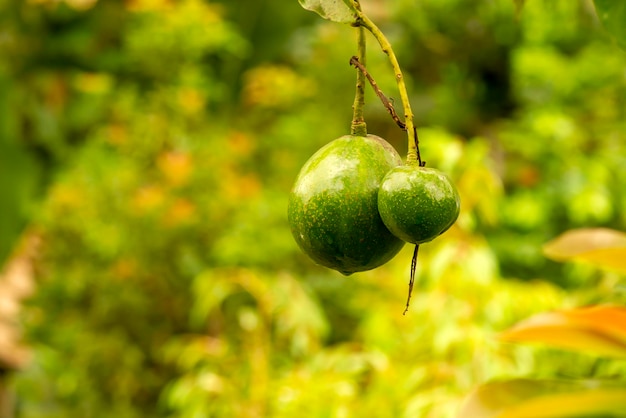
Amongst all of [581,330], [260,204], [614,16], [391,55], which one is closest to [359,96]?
[391,55]

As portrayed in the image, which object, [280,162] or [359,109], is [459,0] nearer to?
[280,162]

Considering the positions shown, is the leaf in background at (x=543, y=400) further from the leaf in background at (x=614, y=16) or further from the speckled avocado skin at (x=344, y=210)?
the leaf in background at (x=614, y=16)

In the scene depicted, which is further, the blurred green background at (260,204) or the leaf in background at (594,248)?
the blurred green background at (260,204)

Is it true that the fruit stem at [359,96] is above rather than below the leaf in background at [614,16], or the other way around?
below

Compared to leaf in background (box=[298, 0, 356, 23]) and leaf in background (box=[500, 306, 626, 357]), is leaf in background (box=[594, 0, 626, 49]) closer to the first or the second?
leaf in background (box=[298, 0, 356, 23])

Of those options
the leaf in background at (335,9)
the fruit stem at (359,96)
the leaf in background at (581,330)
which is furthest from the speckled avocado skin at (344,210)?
the leaf in background at (581,330)


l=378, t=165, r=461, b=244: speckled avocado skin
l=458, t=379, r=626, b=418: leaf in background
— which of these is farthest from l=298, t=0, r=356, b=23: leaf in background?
l=458, t=379, r=626, b=418: leaf in background

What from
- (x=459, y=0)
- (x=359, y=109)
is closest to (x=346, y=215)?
(x=359, y=109)
